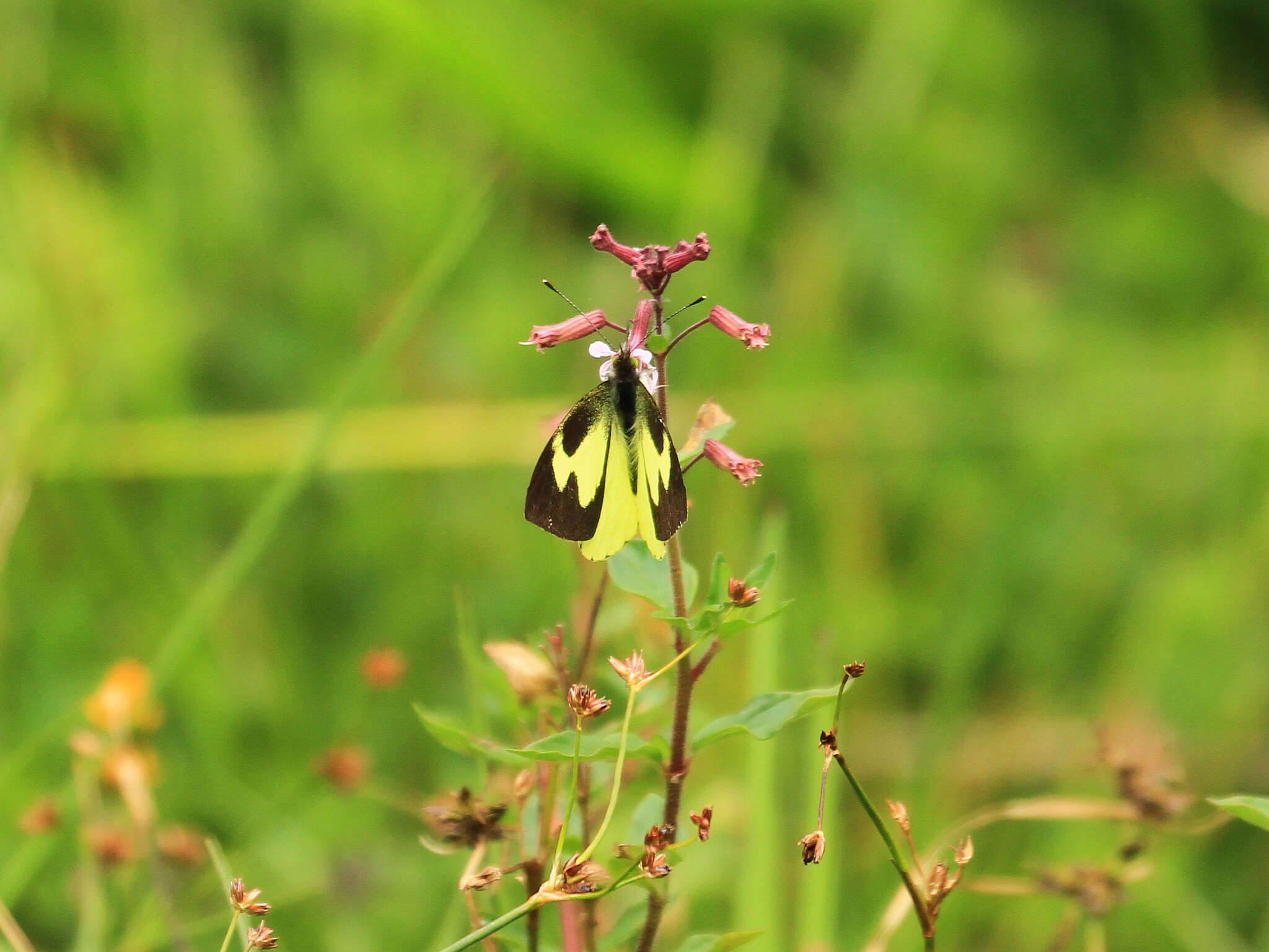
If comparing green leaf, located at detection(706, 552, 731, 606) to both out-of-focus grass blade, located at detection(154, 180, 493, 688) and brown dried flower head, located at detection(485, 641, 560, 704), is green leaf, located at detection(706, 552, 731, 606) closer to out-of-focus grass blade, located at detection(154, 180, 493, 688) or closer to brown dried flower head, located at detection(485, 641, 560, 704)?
brown dried flower head, located at detection(485, 641, 560, 704)

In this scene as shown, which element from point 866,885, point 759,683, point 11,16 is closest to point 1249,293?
point 866,885

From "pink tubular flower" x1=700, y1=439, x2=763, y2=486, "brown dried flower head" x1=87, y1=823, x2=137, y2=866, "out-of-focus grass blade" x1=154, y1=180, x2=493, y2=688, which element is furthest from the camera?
"out-of-focus grass blade" x1=154, y1=180, x2=493, y2=688

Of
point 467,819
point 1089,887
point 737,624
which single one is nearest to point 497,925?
point 467,819

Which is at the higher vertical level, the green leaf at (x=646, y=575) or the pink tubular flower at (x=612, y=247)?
the pink tubular flower at (x=612, y=247)

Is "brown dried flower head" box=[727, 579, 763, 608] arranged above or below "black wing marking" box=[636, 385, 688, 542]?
below

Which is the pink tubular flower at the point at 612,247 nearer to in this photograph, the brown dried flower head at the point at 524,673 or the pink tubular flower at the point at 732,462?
the pink tubular flower at the point at 732,462

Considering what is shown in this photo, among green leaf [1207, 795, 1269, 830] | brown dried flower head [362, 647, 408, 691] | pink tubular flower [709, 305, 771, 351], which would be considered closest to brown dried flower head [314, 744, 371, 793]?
brown dried flower head [362, 647, 408, 691]

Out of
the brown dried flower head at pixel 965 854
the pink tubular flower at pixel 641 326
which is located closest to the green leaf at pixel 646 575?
the pink tubular flower at pixel 641 326
